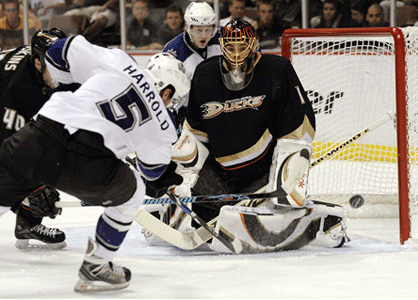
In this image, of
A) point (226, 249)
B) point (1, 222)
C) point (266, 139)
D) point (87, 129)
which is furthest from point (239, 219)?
point (1, 222)

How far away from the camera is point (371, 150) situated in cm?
446

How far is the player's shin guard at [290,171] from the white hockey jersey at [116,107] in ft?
2.70

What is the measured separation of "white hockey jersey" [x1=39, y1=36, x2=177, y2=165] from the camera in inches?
82.3

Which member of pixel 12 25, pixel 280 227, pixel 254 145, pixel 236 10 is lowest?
pixel 12 25

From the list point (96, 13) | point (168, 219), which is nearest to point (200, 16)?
point (168, 219)

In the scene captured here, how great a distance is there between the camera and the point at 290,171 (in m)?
2.93

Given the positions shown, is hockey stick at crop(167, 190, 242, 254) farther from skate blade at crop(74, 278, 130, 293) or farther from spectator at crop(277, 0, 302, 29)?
spectator at crop(277, 0, 302, 29)

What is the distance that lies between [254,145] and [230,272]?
72cm

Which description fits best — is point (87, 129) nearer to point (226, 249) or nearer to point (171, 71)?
point (171, 71)

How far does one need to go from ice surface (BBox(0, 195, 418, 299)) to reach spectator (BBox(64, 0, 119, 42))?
10.9 ft

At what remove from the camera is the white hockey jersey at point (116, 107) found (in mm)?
2090

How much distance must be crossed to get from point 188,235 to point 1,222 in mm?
1299

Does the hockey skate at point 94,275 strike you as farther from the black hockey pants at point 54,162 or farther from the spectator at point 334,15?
the spectator at point 334,15

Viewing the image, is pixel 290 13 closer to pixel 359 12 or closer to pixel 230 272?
pixel 359 12
